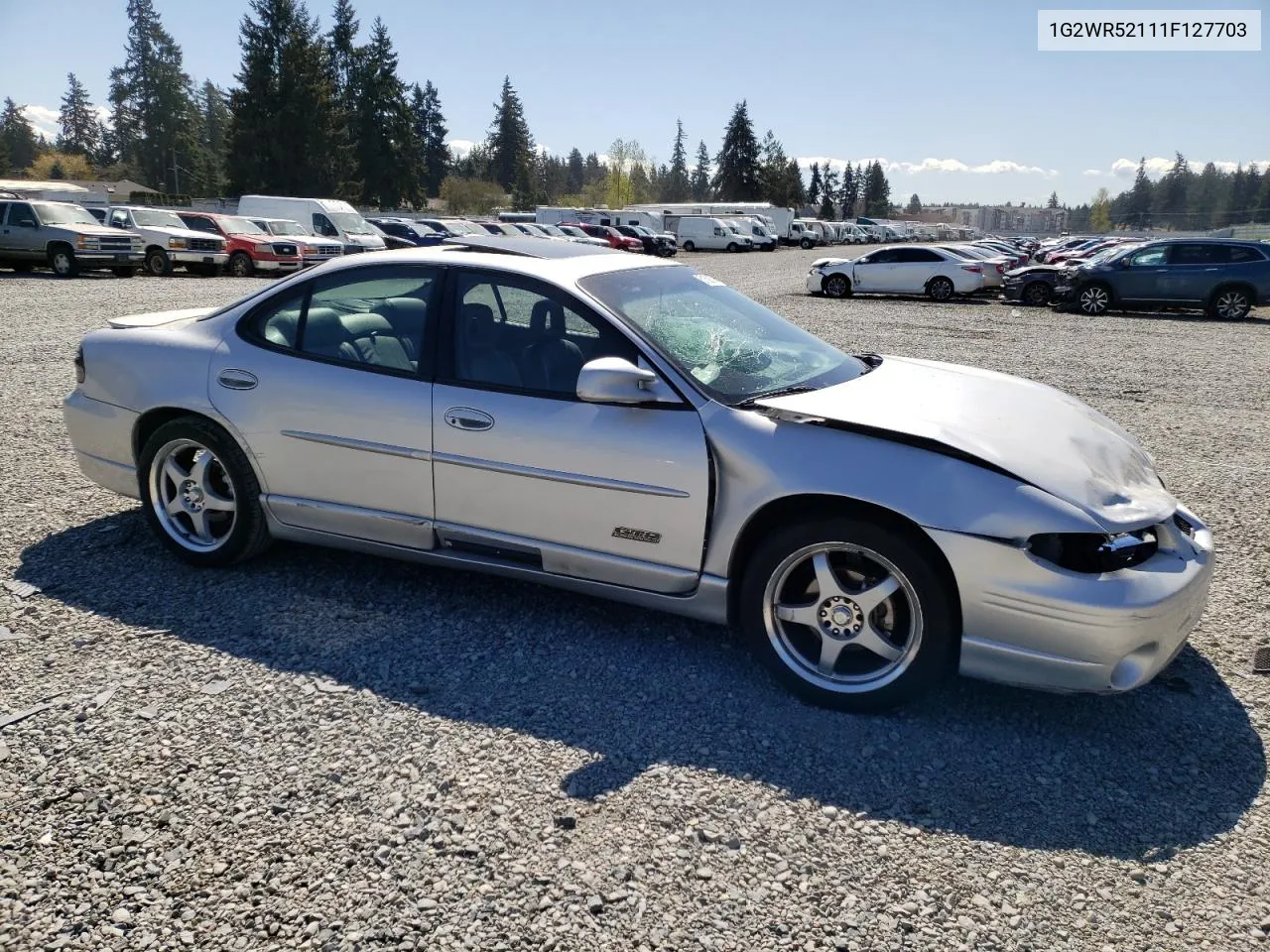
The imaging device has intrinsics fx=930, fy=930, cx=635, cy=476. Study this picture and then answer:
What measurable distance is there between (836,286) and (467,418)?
22049 millimetres

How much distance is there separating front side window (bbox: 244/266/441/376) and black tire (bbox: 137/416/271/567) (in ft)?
1.64

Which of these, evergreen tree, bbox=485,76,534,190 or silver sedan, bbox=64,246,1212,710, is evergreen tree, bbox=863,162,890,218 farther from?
silver sedan, bbox=64,246,1212,710

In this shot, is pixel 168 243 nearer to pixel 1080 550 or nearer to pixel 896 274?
pixel 896 274

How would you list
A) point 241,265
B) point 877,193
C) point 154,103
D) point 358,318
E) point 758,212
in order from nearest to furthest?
1. point 358,318
2. point 241,265
3. point 758,212
4. point 154,103
5. point 877,193

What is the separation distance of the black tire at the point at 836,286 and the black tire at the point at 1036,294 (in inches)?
169

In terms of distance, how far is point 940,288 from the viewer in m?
24.1

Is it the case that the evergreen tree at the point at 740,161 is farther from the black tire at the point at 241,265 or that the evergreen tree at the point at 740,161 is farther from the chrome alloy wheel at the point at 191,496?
the chrome alloy wheel at the point at 191,496

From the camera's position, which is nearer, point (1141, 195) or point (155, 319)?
point (155, 319)

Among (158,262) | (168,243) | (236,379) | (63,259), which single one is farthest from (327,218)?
(236,379)

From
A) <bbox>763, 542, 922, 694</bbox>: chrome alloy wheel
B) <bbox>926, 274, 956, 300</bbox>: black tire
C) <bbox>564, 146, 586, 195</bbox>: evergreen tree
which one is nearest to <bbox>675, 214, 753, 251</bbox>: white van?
<bbox>926, 274, 956, 300</bbox>: black tire

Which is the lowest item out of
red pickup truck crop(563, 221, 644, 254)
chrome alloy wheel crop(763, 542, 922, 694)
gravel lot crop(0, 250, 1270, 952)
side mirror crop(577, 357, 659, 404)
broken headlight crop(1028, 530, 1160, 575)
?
gravel lot crop(0, 250, 1270, 952)

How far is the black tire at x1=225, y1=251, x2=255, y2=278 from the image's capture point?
948 inches

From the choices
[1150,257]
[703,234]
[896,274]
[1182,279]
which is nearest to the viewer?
[1182,279]

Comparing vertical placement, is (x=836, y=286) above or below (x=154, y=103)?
below
